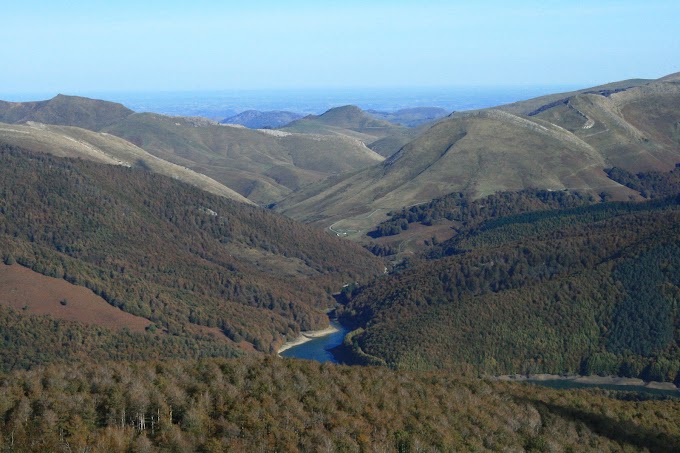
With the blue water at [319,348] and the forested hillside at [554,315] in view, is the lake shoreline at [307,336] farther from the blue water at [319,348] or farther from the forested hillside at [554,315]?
the forested hillside at [554,315]

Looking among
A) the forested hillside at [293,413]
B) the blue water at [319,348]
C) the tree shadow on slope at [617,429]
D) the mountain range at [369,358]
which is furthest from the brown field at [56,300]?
the tree shadow on slope at [617,429]

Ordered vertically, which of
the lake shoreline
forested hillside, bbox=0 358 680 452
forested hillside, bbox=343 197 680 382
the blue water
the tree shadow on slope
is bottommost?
the lake shoreline

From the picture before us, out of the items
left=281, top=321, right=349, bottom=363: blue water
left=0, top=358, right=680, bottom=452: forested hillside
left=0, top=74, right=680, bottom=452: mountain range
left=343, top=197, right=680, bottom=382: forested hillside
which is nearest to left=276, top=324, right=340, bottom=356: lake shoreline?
left=281, top=321, right=349, bottom=363: blue water

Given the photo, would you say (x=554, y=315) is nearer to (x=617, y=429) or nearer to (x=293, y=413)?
(x=617, y=429)

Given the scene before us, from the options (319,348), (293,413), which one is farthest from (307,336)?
(293,413)

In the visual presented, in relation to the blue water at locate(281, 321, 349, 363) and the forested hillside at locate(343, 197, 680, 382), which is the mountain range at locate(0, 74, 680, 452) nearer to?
the forested hillside at locate(343, 197, 680, 382)

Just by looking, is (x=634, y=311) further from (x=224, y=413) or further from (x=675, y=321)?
(x=224, y=413)
